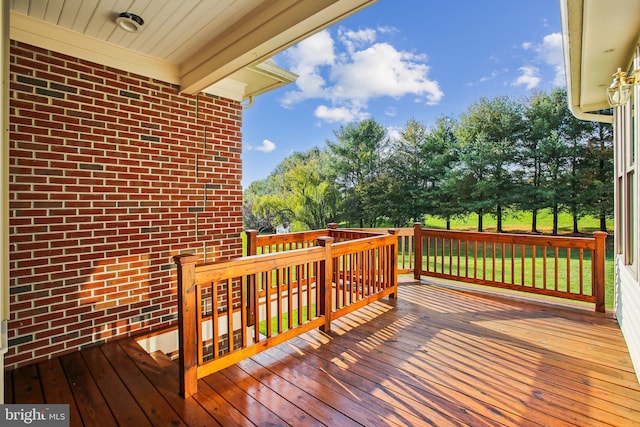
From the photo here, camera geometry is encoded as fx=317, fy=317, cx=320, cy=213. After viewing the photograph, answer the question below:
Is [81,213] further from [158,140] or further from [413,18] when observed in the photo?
[413,18]

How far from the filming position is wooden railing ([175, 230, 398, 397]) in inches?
84.0

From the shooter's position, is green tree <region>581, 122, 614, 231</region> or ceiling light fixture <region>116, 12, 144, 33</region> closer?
ceiling light fixture <region>116, 12, 144, 33</region>

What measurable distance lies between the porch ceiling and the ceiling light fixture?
4 cm

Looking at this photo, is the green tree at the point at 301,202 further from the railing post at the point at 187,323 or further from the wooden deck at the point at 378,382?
the railing post at the point at 187,323

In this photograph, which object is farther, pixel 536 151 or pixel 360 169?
pixel 360 169

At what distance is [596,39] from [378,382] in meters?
3.08

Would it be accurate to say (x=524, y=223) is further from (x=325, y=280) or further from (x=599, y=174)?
(x=325, y=280)

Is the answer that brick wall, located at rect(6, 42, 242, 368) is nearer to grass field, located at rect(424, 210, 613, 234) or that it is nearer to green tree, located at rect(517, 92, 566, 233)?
green tree, located at rect(517, 92, 566, 233)

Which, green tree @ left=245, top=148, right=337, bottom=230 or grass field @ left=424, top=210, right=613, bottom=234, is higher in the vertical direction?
green tree @ left=245, top=148, right=337, bottom=230

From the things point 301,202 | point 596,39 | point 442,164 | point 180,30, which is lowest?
point 301,202

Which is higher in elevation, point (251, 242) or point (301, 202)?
point (301, 202)

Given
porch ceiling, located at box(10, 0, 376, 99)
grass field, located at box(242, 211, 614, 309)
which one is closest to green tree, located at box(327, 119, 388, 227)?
grass field, located at box(242, 211, 614, 309)

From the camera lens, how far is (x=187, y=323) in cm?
213

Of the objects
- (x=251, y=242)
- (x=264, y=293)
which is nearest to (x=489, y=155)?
(x=251, y=242)
